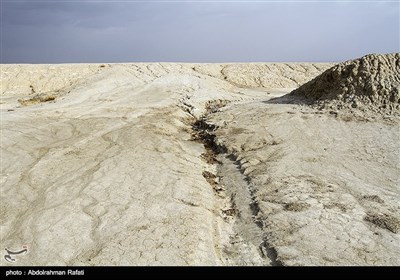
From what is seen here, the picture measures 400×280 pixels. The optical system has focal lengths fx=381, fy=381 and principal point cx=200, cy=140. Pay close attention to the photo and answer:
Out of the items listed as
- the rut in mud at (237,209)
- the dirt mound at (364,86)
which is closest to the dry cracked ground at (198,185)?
the rut in mud at (237,209)

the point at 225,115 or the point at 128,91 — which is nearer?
the point at 225,115

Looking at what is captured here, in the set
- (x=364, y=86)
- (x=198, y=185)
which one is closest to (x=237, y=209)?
(x=198, y=185)

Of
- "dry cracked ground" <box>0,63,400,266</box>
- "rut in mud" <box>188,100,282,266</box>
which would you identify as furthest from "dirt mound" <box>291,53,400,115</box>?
"rut in mud" <box>188,100,282,266</box>

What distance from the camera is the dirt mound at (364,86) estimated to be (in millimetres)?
9383

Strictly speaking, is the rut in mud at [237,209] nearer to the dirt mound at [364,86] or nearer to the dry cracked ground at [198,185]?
the dry cracked ground at [198,185]

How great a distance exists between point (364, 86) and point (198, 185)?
226 inches

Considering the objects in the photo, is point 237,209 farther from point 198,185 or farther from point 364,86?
point 364,86

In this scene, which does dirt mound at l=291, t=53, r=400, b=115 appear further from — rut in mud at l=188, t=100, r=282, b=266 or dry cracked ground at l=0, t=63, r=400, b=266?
rut in mud at l=188, t=100, r=282, b=266

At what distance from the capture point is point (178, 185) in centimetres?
637
